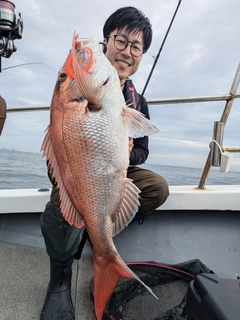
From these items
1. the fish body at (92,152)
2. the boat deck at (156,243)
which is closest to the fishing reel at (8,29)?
the fish body at (92,152)

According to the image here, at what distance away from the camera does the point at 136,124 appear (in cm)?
146

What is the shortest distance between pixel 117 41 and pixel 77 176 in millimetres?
1313

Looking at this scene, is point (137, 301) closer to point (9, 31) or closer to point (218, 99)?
point (218, 99)

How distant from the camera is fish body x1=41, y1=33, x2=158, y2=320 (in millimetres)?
1314

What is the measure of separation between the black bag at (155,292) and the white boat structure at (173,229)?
58cm

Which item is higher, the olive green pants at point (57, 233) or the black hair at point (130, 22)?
the black hair at point (130, 22)

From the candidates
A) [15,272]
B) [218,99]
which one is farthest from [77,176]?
[218,99]

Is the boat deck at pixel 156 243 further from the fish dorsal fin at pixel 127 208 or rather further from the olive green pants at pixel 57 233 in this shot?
the fish dorsal fin at pixel 127 208

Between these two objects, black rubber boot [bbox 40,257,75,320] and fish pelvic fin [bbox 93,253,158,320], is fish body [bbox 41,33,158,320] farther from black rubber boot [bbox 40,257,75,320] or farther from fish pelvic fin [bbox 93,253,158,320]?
black rubber boot [bbox 40,257,75,320]

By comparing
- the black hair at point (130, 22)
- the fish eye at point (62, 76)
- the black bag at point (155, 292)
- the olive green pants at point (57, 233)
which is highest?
the black hair at point (130, 22)

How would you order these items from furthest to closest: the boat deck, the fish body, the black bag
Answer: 1. the boat deck
2. the black bag
3. the fish body

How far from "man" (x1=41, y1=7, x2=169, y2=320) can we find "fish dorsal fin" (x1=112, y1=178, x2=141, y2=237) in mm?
327

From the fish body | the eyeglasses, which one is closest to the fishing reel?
the eyeglasses

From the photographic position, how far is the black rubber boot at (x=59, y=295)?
5.99 feet
